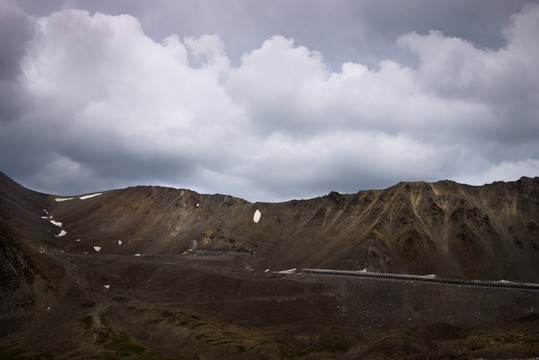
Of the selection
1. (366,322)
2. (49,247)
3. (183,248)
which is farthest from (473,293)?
(49,247)

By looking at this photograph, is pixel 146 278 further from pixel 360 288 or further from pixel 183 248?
pixel 360 288

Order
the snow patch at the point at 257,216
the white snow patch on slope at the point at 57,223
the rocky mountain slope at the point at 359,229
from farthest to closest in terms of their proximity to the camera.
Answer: the white snow patch on slope at the point at 57,223, the snow patch at the point at 257,216, the rocky mountain slope at the point at 359,229

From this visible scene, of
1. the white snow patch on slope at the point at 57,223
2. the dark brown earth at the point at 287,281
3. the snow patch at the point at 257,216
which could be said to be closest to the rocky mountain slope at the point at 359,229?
the dark brown earth at the point at 287,281

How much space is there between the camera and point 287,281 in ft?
303

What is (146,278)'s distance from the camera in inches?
4341

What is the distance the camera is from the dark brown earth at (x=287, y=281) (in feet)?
189

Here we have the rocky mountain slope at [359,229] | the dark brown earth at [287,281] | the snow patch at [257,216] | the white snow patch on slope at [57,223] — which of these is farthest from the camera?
the white snow patch on slope at [57,223]

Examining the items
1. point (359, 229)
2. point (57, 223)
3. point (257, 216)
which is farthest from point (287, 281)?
point (57, 223)

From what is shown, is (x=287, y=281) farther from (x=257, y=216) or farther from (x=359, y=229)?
(x=257, y=216)

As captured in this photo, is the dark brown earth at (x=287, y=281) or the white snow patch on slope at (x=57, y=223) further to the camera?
the white snow patch on slope at (x=57, y=223)

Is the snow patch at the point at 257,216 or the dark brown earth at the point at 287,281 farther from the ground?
the snow patch at the point at 257,216

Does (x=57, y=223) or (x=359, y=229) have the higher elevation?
Result: (x=57, y=223)

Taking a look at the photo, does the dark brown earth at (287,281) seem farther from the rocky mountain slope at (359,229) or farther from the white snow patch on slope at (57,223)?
the white snow patch on slope at (57,223)

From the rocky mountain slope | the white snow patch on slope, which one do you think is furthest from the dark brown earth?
the white snow patch on slope
